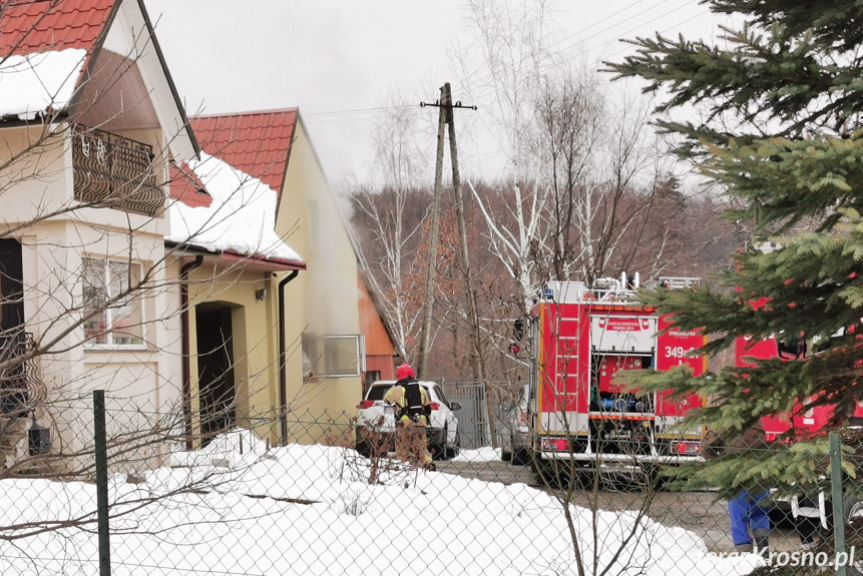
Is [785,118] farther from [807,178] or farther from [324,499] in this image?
[324,499]

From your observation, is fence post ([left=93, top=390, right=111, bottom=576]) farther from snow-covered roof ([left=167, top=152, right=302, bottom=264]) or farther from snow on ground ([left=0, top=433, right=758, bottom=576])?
snow-covered roof ([left=167, top=152, right=302, bottom=264])

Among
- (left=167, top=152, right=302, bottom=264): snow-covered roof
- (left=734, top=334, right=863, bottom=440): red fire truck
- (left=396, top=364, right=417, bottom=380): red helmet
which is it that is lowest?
(left=396, top=364, right=417, bottom=380): red helmet

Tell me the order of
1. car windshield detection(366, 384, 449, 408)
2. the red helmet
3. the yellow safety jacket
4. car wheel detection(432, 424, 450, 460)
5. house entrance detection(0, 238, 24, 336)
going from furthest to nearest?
car windshield detection(366, 384, 449, 408)
house entrance detection(0, 238, 24, 336)
the red helmet
the yellow safety jacket
car wheel detection(432, 424, 450, 460)

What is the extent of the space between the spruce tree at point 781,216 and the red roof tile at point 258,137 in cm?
1670

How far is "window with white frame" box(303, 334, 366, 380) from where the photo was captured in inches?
951

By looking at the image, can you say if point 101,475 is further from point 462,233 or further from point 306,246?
point 306,246

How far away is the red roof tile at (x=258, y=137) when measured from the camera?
2219cm

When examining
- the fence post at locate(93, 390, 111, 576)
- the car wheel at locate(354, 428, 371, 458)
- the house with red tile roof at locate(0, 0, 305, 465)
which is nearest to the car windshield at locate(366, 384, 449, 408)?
the house with red tile roof at locate(0, 0, 305, 465)

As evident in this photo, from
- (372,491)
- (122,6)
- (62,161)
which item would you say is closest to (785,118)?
(372,491)

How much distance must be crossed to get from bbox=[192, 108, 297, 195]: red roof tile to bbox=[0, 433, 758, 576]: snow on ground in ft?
44.9

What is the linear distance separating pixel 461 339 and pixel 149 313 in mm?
29578

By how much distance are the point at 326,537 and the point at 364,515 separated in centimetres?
76

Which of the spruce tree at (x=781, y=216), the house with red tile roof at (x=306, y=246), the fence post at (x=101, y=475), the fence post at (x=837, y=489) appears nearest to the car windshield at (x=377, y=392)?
the house with red tile roof at (x=306, y=246)

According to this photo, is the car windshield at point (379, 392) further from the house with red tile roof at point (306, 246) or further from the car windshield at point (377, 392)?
the house with red tile roof at point (306, 246)
